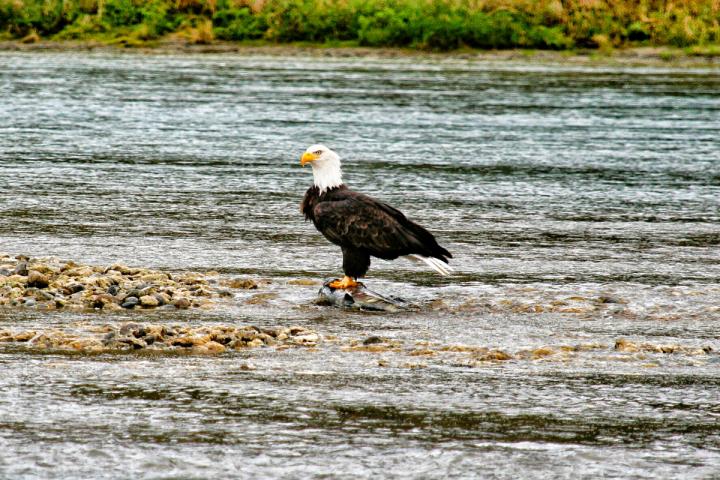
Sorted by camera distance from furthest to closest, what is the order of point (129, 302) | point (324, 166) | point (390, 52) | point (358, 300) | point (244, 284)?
point (390, 52), point (244, 284), point (324, 166), point (358, 300), point (129, 302)

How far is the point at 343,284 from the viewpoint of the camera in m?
10.2

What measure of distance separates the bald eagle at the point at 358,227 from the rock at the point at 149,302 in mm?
1254

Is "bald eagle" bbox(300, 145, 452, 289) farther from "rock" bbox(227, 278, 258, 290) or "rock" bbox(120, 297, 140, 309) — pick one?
"rock" bbox(120, 297, 140, 309)

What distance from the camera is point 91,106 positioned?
2645cm

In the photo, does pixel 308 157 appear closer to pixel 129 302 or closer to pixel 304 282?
pixel 304 282

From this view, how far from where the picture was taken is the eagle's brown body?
1020cm

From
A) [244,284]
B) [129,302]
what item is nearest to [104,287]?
[129,302]

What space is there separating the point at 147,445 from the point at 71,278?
13.5 ft

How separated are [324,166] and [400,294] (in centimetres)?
114

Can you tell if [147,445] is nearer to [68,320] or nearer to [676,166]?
[68,320]

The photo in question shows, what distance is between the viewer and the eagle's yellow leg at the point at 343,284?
33.3ft

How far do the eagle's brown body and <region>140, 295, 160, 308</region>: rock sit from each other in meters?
1.33

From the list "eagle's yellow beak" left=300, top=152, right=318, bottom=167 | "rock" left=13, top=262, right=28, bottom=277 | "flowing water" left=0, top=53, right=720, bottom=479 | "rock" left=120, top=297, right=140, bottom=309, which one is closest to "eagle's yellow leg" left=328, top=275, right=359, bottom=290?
"flowing water" left=0, top=53, right=720, bottom=479

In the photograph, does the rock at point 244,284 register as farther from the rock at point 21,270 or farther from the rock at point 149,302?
the rock at point 21,270
